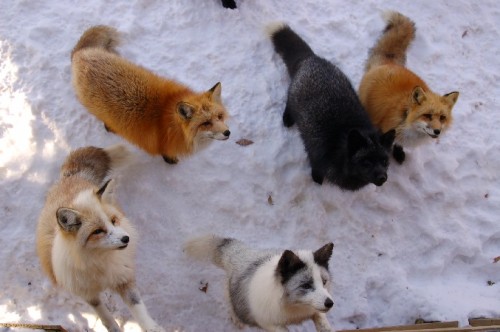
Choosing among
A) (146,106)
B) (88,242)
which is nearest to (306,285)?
(88,242)

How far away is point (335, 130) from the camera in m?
4.84

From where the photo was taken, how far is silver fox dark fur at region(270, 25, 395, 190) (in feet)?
14.9

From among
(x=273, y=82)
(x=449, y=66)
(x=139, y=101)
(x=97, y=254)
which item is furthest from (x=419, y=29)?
(x=97, y=254)

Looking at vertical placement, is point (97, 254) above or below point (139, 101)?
below

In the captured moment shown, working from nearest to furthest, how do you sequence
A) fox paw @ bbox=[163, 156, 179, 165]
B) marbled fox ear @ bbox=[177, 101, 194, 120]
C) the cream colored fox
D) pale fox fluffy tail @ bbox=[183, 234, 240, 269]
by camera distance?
the cream colored fox
marbled fox ear @ bbox=[177, 101, 194, 120]
pale fox fluffy tail @ bbox=[183, 234, 240, 269]
fox paw @ bbox=[163, 156, 179, 165]

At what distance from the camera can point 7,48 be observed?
5.56m

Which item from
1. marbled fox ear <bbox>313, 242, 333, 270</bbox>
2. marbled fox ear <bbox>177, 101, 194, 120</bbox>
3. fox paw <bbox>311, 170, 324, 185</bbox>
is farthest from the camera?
fox paw <bbox>311, 170, 324, 185</bbox>

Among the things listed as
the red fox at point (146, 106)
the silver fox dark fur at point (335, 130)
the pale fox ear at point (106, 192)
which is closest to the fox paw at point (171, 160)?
the red fox at point (146, 106)

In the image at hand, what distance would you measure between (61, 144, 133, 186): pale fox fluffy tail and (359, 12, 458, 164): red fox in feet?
9.74

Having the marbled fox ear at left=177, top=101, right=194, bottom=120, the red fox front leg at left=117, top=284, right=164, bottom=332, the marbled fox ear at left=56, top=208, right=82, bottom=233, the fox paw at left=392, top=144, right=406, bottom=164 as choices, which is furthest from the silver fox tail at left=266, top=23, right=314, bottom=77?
the marbled fox ear at left=56, top=208, right=82, bottom=233

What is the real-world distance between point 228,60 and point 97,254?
3.28 metres

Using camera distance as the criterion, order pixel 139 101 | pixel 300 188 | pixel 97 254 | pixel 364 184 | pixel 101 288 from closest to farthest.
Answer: pixel 97 254, pixel 101 288, pixel 139 101, pixel 364 184, pixel 300 188

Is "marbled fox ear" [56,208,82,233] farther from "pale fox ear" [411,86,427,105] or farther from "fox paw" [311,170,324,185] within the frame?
"pale fox ear" [411,86,427,105]

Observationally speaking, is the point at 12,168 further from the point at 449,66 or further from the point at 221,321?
the point at 449,66
